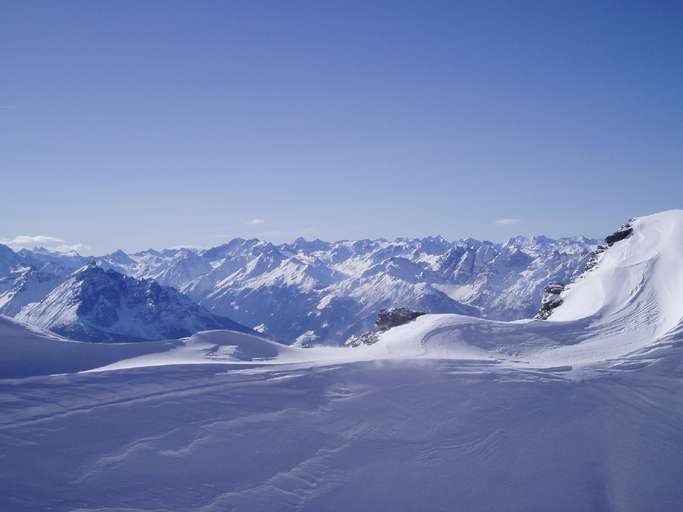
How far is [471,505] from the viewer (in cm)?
1086

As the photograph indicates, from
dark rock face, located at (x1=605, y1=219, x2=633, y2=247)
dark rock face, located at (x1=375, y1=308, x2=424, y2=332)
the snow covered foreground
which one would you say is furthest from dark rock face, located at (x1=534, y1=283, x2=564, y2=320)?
the snow covered foreground

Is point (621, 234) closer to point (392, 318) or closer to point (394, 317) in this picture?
point (394, 317)

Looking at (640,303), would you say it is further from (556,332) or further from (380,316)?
(380,316)

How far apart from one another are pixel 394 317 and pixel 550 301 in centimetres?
930

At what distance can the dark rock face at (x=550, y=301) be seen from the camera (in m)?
33.8

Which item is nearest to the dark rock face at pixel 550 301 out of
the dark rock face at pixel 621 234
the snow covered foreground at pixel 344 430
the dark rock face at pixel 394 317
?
the dark rock face at pixel 621 234

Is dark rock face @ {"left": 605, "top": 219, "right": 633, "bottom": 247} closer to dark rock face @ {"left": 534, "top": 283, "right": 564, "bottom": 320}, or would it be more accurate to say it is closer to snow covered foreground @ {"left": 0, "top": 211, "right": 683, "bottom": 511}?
dark rock face @ {"left": 534, "top": 283, "right": 564, "bottom": 320}

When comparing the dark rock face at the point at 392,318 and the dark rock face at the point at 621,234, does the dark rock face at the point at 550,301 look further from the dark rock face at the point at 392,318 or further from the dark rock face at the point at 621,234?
the dark rock face at the point at 392,318

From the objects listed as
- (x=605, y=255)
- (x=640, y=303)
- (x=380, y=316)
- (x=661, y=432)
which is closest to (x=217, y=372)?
(x=661, y=432)

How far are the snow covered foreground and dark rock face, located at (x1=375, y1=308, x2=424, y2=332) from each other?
50.2ft

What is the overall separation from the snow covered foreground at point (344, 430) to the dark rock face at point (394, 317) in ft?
50.2

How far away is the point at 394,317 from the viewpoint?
36.8m

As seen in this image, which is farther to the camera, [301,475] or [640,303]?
[640,303]

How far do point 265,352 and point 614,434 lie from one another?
1292 cm
